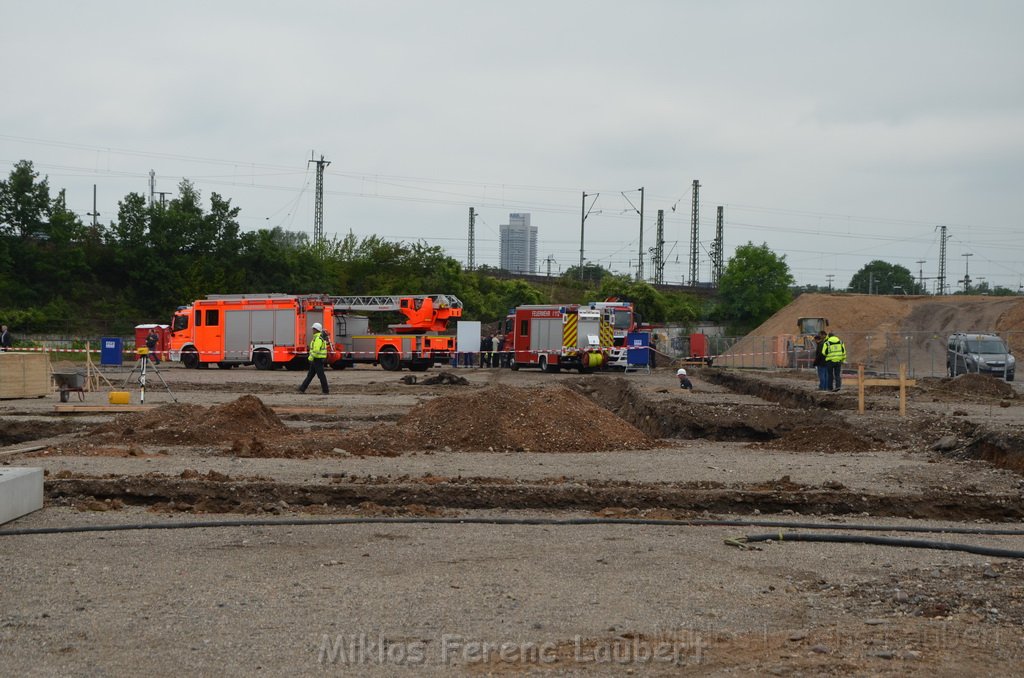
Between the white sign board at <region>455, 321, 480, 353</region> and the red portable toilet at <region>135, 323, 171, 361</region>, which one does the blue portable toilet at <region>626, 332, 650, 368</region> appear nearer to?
the white sign board at <region>455, 321, 480, 353</region>

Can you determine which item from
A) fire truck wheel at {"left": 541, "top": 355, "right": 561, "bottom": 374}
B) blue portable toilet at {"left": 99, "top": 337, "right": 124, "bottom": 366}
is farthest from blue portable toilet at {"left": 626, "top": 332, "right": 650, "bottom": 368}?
blue portable toilet at {"left": 99, "top": 337, "right": 124, "bottom": 366}

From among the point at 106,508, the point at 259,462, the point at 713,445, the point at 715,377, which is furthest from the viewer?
the point at 715,377

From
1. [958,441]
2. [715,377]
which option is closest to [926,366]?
[715,377]

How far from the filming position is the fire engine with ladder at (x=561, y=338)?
1847 inches

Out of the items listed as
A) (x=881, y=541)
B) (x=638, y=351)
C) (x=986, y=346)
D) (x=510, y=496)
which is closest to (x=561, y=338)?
(x=638, y=351)

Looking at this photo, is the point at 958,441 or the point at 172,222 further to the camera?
the point at 172,222

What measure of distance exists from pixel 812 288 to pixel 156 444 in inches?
4472

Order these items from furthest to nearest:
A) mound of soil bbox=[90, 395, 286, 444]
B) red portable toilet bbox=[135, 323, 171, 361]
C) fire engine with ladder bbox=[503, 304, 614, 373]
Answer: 1. red portable toilet bbox=[135, 323, 171, 361]
2. fire engine with ladder bbox=[503, 304, 614, 373]
3. mound of soil bbox=[90, 395, 286, 444]

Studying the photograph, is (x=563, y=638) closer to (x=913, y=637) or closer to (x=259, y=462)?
(x=913, y=637)

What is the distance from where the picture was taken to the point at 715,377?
4456 centimetres

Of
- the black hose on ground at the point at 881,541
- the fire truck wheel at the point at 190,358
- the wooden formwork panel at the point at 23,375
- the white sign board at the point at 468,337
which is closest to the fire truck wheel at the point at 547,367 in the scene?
the white sign board at the point at 468,337

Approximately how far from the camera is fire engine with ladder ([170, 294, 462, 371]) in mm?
45125

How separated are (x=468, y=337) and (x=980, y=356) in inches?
976

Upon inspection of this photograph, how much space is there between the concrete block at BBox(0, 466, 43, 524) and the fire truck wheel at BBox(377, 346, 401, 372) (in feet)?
117
